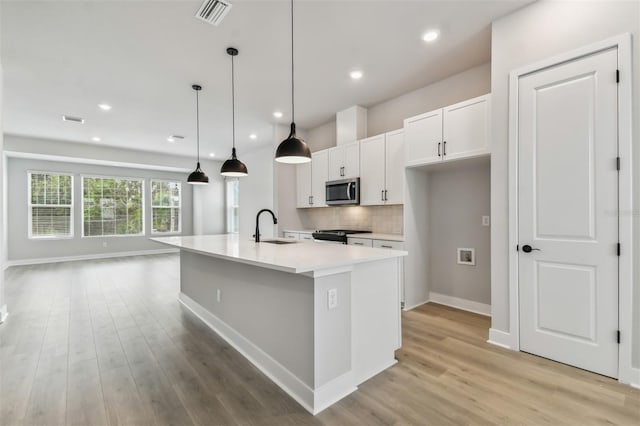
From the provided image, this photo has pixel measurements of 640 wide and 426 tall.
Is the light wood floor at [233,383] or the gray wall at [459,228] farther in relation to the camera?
the gray wall at [459,228]

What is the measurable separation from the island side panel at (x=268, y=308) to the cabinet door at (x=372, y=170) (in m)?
2.36

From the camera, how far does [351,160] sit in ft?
15.2

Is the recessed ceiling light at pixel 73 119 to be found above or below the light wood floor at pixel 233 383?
above

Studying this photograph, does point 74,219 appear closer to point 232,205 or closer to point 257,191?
point 232,205

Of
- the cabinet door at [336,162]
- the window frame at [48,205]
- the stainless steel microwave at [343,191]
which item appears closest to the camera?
the stainless steel microwave at [343,191]

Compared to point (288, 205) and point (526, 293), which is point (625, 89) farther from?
point (288, 205)

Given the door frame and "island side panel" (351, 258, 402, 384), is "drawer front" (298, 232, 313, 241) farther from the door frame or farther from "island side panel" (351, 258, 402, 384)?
the door frame

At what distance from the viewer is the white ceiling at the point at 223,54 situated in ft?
8.30

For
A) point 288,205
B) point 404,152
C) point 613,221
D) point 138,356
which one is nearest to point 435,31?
point 404,152

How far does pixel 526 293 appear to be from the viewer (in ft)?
8.25

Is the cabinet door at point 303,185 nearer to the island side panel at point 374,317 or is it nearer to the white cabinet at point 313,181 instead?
the white cabinet at point 313,181

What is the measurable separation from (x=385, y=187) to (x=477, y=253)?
1448 millimetres

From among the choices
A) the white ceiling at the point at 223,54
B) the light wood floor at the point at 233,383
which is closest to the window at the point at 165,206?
the white ceiling at the point at 223,54

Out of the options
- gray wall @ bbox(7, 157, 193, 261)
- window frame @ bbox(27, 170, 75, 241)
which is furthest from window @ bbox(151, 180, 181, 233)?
window frame @ bbox(27, 170, 75, 241)
